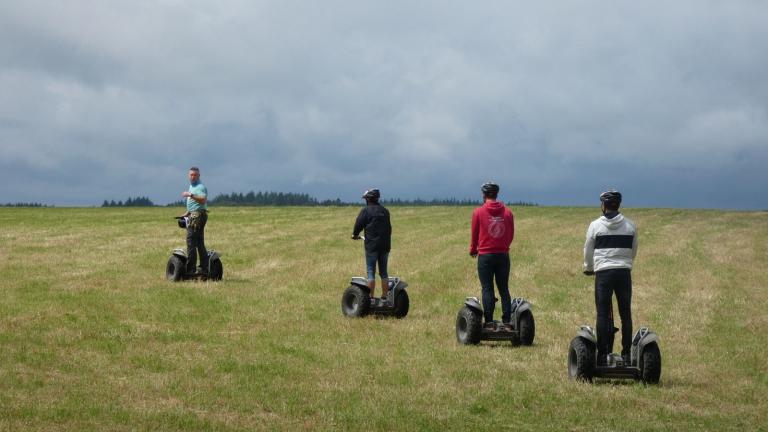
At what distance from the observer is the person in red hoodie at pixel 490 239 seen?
15.2 m

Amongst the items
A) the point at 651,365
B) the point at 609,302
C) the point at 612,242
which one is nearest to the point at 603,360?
the point at 651,365

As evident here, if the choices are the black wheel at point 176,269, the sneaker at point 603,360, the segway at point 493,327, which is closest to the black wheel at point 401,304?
the segway at point 493,327

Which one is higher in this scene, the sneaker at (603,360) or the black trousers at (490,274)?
the black trousers at (490,274)

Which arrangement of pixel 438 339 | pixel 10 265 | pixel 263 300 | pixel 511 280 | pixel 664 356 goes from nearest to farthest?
pixel 664 356, pixel 438 339, pixel 263 300, pixel 511 280, pixel 10 265

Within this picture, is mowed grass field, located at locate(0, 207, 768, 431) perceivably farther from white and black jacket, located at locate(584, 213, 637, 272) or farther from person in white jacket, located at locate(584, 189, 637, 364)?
white and black jacket, located at locate(584, 213, 637, 272)

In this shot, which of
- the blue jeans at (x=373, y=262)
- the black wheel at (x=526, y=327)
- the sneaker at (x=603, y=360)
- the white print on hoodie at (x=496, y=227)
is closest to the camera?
the sneaker at (x=603, y=360)

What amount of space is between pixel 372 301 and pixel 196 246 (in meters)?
→ 7.26

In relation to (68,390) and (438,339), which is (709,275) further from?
(68,390)

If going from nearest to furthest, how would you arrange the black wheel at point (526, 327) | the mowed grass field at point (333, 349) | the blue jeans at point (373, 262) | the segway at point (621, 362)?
the mowed grass field at point (333, 349) < the segway at point (621, 362) < the black wheel at point (526, 327) < the blue jeans at point (373, 262)

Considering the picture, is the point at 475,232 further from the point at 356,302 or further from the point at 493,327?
the point at 356,302

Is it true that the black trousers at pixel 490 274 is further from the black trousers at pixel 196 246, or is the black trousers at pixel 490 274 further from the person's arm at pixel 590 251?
the black trousers at pixel 196 246

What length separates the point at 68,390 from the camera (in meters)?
11.8

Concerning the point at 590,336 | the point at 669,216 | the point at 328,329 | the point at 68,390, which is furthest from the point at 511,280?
the point at 669,216

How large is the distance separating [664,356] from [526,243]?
22.7 m
